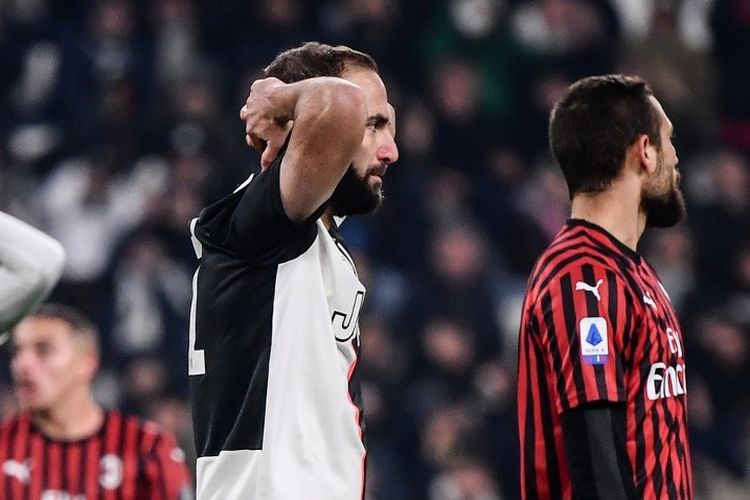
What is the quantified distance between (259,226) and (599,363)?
0.83 meters

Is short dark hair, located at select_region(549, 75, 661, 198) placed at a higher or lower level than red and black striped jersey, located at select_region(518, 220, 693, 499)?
higher

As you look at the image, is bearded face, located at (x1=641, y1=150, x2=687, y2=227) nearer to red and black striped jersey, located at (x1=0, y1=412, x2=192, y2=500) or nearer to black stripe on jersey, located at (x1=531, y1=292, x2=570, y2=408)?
black stripe on jersey, located at (x1=531, y1=292, x2=570, y2=408)

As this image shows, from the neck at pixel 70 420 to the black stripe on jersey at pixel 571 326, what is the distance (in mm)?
2330

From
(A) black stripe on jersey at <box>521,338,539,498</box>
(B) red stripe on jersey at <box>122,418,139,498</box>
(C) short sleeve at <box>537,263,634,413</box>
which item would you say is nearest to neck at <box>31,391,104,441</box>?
(B) red stripe on jersey at <box>122,418,139,498</box>

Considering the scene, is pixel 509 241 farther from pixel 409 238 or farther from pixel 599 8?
pixel 599 8

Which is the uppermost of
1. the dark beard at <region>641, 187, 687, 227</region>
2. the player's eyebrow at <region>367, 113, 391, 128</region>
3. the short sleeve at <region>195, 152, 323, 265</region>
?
the player's eyebrow at <region>367, 113, 391, 128</region>

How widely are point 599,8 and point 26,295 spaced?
24.6 feet

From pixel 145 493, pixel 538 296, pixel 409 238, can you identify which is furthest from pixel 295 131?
pixel 409 238

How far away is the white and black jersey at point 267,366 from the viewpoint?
321 cm

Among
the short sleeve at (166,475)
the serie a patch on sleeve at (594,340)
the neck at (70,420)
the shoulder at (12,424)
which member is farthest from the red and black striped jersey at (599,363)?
the shoulder at (12,424)

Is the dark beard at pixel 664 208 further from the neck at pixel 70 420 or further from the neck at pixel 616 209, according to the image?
the neck at pixel 70 420

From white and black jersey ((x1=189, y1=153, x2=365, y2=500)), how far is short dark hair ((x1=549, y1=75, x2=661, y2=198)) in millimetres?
782

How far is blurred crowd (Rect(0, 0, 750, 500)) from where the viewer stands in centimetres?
817

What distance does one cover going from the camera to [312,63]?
11.4 ft
